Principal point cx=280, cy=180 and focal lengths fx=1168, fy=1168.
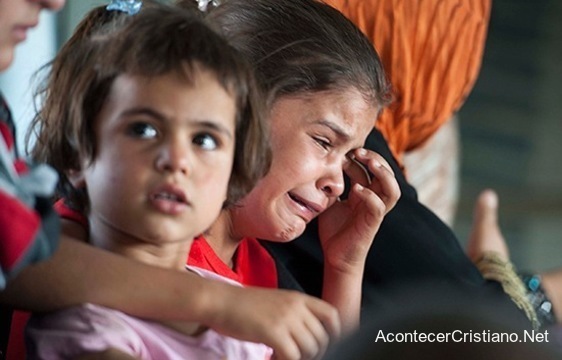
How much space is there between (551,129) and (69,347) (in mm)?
4031

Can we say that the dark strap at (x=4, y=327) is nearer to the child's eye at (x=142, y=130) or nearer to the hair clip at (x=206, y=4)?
the child's eye at (x=142, y=130)

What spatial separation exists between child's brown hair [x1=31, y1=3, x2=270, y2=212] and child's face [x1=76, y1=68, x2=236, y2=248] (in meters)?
0.01

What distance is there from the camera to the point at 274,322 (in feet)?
3.48

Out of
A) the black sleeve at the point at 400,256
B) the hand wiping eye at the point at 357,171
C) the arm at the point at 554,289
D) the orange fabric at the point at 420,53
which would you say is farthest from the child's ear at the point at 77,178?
the arm at the point at 554,289

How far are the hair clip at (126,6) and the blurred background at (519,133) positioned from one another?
3.45 m

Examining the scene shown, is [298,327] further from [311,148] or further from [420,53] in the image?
[420,53]

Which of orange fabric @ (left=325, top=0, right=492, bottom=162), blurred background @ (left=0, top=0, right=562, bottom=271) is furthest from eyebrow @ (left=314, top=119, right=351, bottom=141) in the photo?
blurred background @ (left=0, top=0, right=562, bottom=271)

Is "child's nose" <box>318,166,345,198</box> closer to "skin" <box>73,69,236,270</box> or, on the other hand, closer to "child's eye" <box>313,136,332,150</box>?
"child's eye" <box>313,136,332,150</box>

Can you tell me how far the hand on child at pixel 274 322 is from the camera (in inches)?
41.7

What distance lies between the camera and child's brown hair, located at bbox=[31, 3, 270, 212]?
1.11 metres

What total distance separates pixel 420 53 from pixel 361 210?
0.68 metres

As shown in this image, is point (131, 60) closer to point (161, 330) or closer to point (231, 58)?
point (231, 58)

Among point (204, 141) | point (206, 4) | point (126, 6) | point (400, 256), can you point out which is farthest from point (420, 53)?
point (204, 141)

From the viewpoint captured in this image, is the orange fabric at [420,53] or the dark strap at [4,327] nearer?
the dark strap at [4,327]
